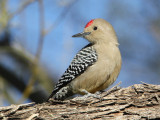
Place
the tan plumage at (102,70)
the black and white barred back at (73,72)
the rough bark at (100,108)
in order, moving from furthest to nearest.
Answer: the black and white barred back at (73,72), the tan plumage at (102,70), the rough bark at (100,108)

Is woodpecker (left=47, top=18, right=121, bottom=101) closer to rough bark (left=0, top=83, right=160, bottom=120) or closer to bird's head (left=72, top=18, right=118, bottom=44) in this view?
bird's head (left=72, top=18, right=118, bottom=44)

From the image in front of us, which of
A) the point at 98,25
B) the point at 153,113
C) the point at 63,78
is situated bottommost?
the point at 153,113

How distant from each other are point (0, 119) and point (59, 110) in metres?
0.70

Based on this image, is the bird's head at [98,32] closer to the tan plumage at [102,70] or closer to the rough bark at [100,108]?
the tan plumage at [102,70]

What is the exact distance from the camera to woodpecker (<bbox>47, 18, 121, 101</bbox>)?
4422 millimetres

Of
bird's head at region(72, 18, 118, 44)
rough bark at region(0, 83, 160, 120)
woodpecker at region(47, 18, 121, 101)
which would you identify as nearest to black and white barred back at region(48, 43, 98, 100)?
woodpecker at region(47, 18, 121, 101)

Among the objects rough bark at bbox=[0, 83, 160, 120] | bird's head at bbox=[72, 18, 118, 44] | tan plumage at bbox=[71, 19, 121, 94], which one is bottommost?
rough bark at bbox=[0, 83, 160, 120]

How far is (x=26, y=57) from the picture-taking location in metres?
6.53

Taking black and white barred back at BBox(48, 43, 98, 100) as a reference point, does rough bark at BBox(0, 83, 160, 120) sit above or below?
below

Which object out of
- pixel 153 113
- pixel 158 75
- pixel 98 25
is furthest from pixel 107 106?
pixel 158 75

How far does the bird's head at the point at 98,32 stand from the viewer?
4859mm

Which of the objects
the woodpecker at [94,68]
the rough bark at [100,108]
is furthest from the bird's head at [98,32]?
the rough bark at [100,108]

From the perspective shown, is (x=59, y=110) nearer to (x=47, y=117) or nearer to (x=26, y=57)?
(x=47, y=117)

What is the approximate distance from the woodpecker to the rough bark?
59 centimetres
